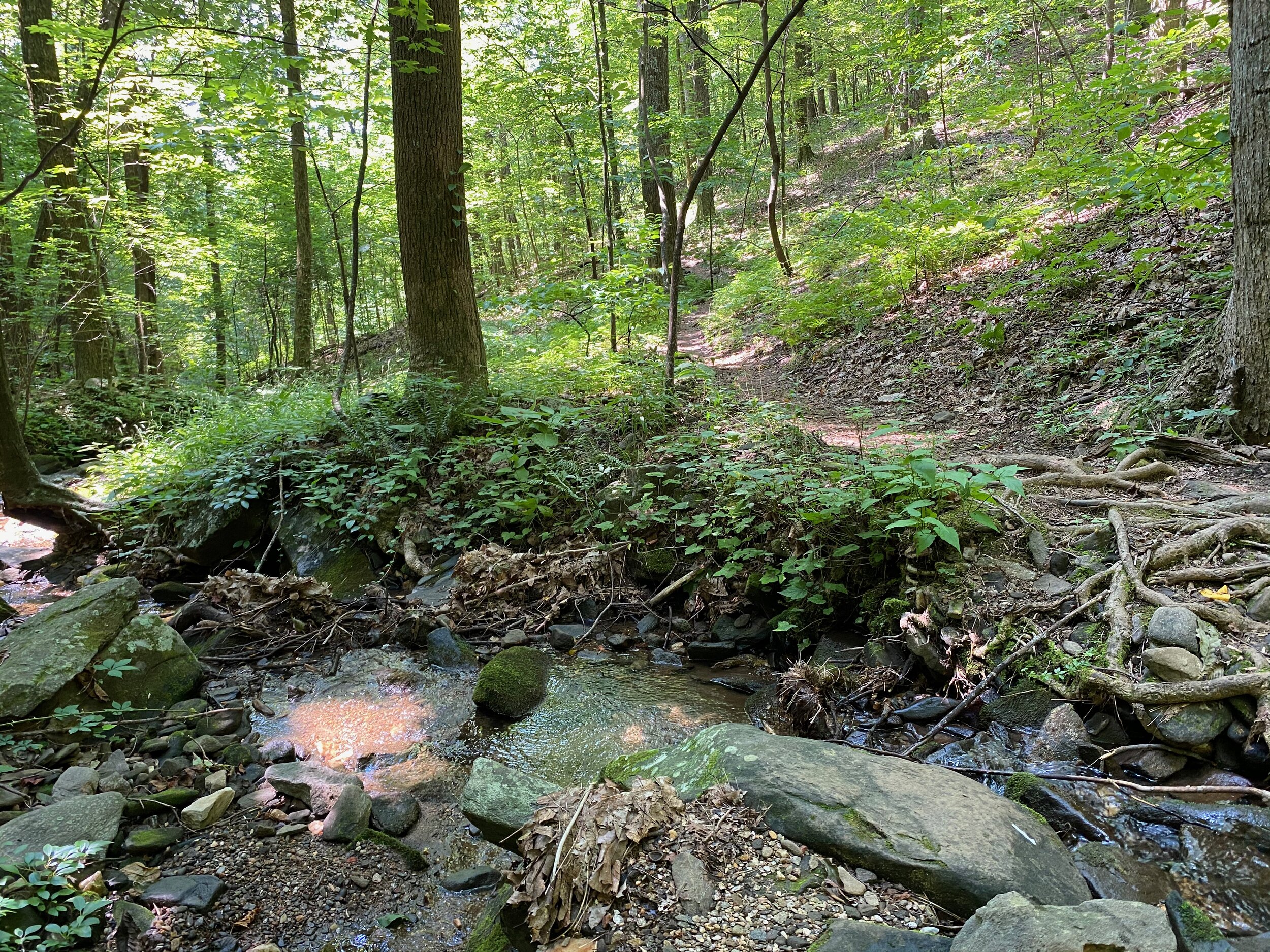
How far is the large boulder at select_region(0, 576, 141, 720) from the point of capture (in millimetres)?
3799

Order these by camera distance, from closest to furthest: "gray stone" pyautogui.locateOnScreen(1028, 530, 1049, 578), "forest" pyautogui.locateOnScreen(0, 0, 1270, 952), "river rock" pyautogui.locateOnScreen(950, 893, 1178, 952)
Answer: "river rock" pyautogui.locateOnScreen(950, 893, 1178, 952) → "forest" pyautogui.locateOnScreen(0, 0, 1270, 952) → "gray stone" pyautogui.locateOnScreen(1028, 530, 1049, 578)

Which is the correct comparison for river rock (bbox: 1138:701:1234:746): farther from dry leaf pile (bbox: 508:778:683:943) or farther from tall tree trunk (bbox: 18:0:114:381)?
tall tree trunk (bbox: 18:0:114:381)

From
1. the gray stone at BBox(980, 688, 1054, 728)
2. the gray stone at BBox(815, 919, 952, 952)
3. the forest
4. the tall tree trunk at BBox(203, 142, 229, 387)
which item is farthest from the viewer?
the tall tree trunk at BBox(203, 142, 229, 387)

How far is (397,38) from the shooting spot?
7.33 meters

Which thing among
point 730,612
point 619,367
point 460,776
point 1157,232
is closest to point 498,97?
point 619,367

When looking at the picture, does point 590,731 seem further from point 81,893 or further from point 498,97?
point 498,97

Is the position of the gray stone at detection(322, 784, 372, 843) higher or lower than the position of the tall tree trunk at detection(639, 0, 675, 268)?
lower

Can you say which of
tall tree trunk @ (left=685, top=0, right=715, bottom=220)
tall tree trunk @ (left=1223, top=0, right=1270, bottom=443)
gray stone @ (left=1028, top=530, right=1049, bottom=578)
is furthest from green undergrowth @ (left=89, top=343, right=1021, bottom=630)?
tall tree trunk @ (left=685, top=0, right=715, bottom=220)

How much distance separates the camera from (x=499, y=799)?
3.02 m

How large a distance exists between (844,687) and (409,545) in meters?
4.59

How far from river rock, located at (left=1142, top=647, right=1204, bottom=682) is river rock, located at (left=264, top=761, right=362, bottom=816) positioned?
423 cm

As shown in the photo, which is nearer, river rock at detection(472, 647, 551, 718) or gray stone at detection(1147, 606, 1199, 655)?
gray stone at detection(1147, 606, 1199, 655)

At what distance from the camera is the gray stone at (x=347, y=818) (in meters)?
3.25

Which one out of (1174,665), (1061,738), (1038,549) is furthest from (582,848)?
(1038,549)
